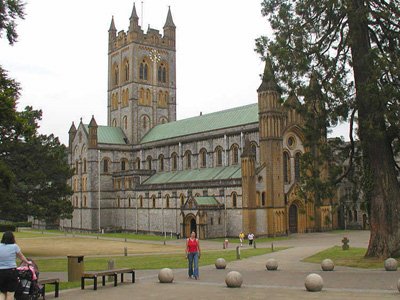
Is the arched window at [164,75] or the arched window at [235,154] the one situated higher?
the arched window at [164,75]

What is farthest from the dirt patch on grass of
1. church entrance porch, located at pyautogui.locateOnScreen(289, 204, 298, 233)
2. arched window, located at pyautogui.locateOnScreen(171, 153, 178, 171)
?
arched window, located at pyautogui.locateOnScreen(171, 153, 178, 171)

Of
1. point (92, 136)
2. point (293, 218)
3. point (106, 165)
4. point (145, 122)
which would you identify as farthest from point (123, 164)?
point (293, 218)

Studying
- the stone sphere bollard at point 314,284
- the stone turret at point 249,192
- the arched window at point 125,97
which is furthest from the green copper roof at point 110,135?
the stone sphere bollard at point 314,284

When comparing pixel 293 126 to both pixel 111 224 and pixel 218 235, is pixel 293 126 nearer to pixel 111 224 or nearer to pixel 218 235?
pixel 218 235

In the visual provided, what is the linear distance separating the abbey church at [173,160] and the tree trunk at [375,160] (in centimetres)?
1334

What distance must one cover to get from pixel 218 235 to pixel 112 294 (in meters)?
39.1

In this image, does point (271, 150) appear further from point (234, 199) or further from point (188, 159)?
point (188, 159)

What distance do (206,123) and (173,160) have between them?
25.2ft

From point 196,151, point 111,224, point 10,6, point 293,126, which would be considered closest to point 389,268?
point 10,6

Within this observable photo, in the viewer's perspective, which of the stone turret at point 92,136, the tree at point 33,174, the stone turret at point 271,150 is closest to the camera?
the tree at point 33,174

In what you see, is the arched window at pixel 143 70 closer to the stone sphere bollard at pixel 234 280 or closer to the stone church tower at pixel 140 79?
the stone church tower at pixel 140 79

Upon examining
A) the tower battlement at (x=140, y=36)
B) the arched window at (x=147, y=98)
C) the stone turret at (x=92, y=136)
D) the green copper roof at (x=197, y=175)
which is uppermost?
the tower battlement at (x=140, y=36)

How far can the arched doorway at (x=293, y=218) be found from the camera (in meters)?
56.5

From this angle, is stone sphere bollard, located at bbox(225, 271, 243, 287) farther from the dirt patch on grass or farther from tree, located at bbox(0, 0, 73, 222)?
the dirt patch on grass
